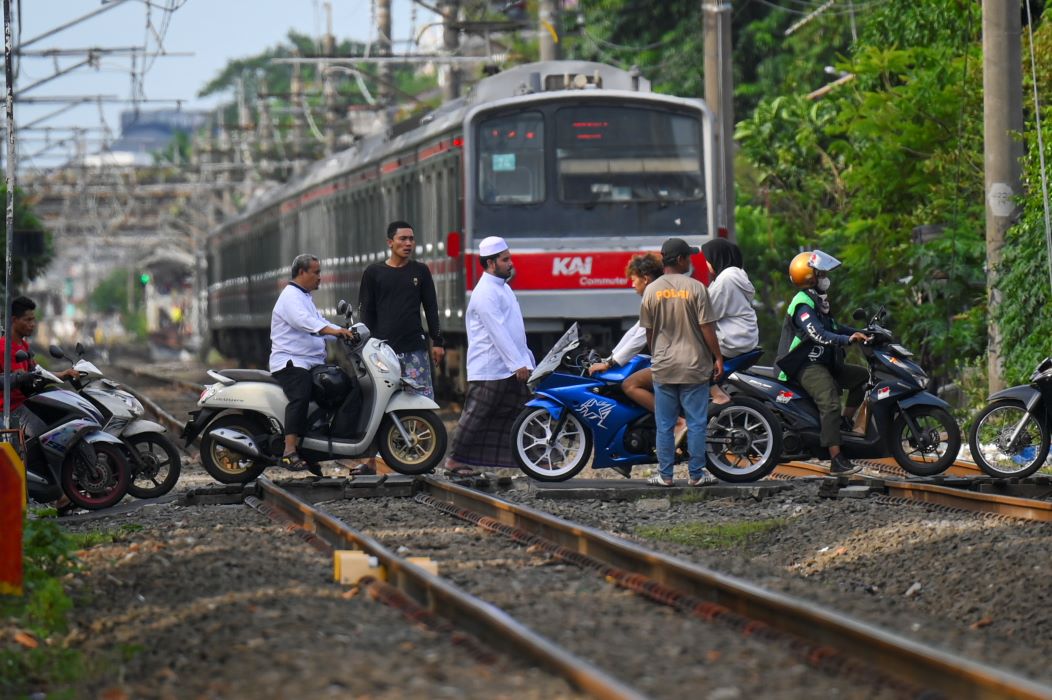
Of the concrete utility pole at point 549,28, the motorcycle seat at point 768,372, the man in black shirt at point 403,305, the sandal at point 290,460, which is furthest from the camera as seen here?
the concrete utility pole at point 549,28

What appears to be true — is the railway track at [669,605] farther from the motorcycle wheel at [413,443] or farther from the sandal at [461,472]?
the motorcycle wheel at [413,443]

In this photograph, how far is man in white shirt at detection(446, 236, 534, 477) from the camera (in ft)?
40.8

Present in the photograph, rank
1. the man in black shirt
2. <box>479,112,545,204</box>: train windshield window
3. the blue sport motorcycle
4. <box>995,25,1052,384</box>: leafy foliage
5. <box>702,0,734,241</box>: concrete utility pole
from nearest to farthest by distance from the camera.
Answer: the blue sport motorcycle < the man in black shirt < <box>995,25,1052,384</box>: leafy foliage < <box>479,112,545,204</box>: train windshield window < <box>702,0,734,241</box>: concrete utility pole

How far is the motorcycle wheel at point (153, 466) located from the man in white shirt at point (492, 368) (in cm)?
189

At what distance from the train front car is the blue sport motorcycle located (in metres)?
6.11

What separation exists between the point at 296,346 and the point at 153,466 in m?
1.29

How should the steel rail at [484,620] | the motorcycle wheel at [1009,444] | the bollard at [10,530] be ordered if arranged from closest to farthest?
the steel rail at [484,620] → the bollard at [10,530] → the motorcycle wheel at [1009,444]

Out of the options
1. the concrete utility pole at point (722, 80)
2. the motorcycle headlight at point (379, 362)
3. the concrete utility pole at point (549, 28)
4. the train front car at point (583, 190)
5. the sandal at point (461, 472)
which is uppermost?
the concrete utility pole at point (549, 28)

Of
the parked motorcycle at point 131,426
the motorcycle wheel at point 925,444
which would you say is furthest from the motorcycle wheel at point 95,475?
the motorcycle wheel at point 925,444

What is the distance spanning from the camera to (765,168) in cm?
2775

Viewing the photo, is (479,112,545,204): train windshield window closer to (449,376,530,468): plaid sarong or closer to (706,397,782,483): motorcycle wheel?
(449,376,530,468): plaid sarong

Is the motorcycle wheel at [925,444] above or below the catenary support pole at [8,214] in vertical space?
below

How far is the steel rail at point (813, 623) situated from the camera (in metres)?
5.31

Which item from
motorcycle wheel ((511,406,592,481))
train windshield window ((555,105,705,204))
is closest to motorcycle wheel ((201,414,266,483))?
motorcycle wheel ((511,406,592,481))
